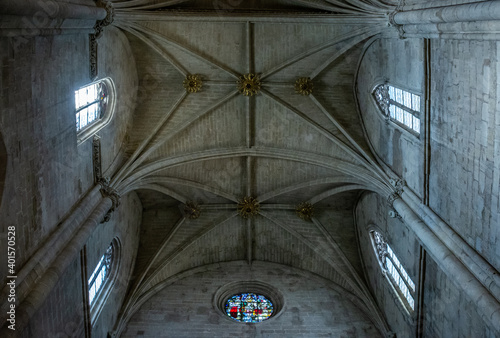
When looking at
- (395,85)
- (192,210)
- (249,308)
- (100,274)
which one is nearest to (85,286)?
(100,274)

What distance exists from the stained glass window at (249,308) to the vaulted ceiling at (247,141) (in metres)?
1.86

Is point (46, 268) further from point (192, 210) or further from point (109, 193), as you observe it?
point (192, 210)

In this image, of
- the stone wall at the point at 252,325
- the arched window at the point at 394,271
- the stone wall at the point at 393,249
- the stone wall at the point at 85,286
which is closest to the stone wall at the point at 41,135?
the stone wall at the point at 85,286

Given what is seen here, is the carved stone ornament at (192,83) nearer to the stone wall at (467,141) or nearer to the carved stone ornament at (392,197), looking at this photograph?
the carved stone ornament at (392,197)

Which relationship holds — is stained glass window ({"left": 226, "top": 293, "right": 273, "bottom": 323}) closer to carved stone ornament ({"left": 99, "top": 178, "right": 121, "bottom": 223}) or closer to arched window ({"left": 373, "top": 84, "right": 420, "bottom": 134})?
carved stone ornament ({"left": 99, "top": 178, "right": 121, "bottom": 223})

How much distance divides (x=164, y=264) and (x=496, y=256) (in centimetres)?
1152

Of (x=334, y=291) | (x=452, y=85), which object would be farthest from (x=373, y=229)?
(x=452, y=85)

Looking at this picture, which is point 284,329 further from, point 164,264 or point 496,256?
point 496,256

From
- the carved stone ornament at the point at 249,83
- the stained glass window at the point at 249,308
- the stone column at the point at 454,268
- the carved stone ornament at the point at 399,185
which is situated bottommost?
the stone column at the point at 454,268

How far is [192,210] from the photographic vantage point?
17969 millimetres

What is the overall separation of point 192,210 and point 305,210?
168 inches

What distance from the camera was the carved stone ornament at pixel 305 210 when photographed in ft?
58.8

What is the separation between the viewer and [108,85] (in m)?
14.4

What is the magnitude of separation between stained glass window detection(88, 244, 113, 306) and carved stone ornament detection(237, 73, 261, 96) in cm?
686
